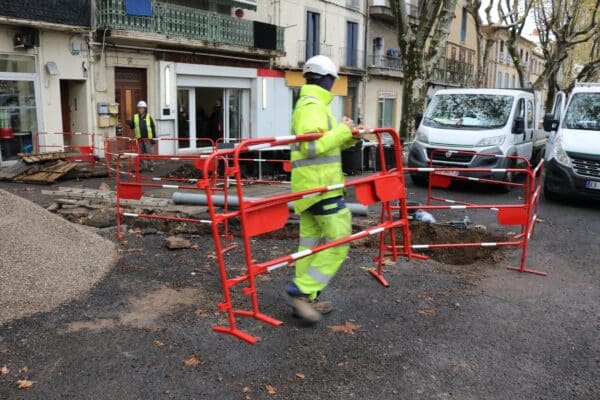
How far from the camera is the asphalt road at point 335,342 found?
3.50m

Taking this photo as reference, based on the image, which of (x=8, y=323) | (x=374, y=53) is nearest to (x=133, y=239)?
(x=8, y=323)

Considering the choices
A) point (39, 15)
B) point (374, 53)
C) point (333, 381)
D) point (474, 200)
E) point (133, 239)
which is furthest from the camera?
point (374, 53)

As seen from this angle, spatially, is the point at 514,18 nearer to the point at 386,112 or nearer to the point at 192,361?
the point at 386,112

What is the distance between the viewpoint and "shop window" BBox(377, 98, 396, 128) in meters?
32.9

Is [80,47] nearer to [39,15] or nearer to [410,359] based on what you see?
[39,15]

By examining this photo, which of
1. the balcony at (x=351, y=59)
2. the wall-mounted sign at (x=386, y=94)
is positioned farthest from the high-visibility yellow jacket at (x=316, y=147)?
the wall-mounted sign at (x=386, y=94)

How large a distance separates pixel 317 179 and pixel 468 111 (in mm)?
9174

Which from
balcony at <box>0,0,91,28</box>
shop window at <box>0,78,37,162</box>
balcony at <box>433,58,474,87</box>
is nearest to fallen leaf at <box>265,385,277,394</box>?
shop window at <box>0,78,37,162</box>

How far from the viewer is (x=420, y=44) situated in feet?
46.8

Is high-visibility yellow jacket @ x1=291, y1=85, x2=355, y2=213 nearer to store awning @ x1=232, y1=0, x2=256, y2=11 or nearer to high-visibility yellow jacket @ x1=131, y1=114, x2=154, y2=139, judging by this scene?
high-visibility yellow jacket @ x1=131, y1=114, x2=154, y2=139

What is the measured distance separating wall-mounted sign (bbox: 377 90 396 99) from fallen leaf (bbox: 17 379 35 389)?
2999 cm

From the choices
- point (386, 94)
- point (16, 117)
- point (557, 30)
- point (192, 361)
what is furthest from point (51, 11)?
point (386, 94)

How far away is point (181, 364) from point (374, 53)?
29.7 meters

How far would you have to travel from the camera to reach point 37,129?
15.8 m
